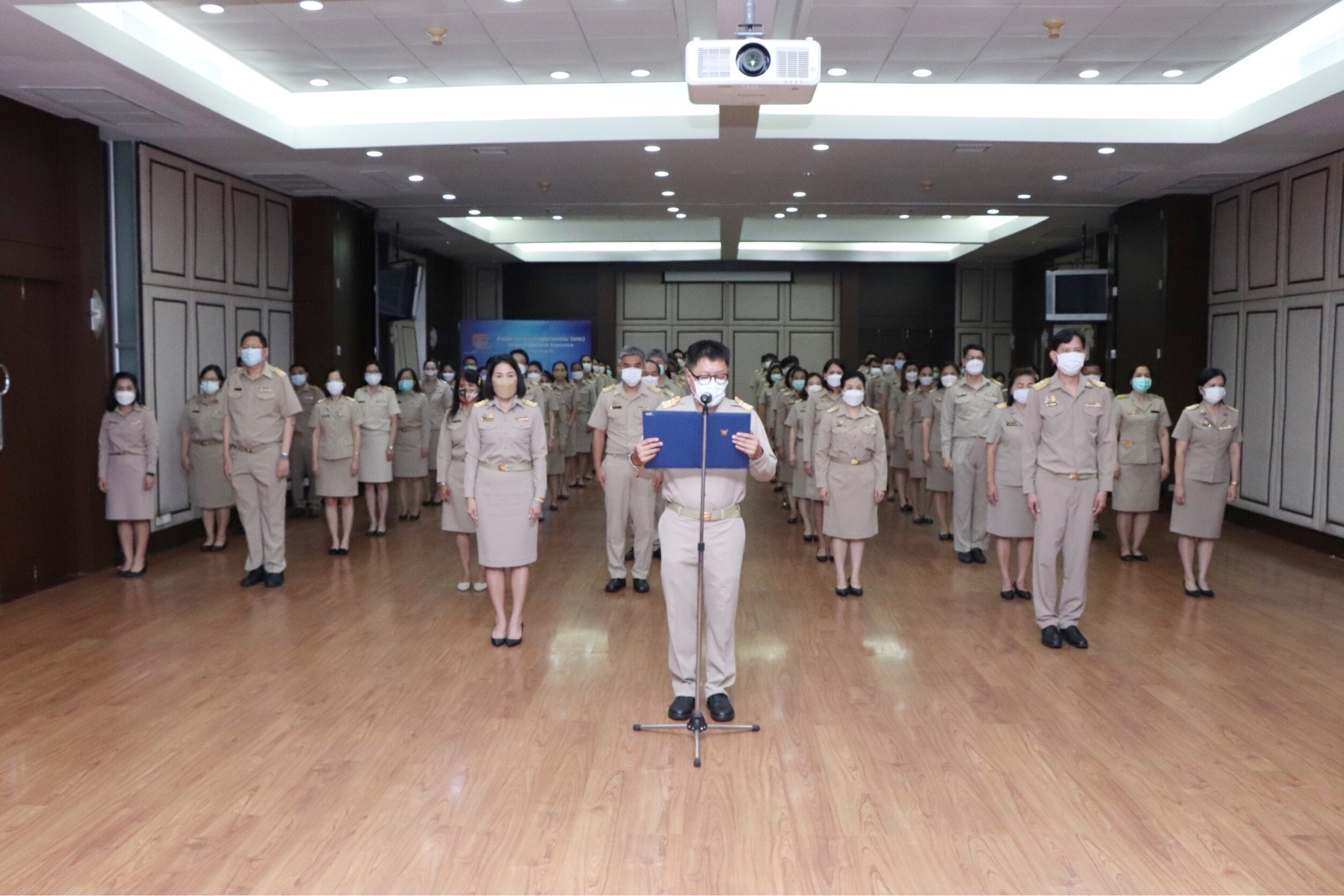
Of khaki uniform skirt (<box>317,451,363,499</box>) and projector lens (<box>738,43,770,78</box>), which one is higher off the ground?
projector lens (<box>738,43,770,78</box>)

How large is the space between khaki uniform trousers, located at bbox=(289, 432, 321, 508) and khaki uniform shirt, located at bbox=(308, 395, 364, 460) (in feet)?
5.21

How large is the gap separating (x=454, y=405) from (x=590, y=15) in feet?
8.95

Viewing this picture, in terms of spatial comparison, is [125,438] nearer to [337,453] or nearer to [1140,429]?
[337,453]

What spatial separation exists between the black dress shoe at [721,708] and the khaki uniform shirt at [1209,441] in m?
4.14

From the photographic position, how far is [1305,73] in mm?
7477

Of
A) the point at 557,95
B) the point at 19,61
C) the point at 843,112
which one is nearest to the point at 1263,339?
the point at 843,112

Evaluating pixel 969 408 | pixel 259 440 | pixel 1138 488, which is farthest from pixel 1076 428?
pixel 259 440

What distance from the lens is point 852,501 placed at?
7191 mm

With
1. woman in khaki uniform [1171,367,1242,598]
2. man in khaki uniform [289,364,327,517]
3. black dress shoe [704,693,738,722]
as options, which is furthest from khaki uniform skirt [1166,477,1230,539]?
man in khaki uniform [289,364,327,517]

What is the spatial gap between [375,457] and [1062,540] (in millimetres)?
6040

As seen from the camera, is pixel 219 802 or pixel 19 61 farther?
pixel 19 61

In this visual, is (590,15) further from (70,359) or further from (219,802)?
(219,802)

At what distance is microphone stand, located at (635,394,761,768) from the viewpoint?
13.9 ft

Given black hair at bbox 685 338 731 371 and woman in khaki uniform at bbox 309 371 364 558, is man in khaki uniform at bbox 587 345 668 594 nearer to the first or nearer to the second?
woman in khaki uniform at bbox 309 371 364 558
